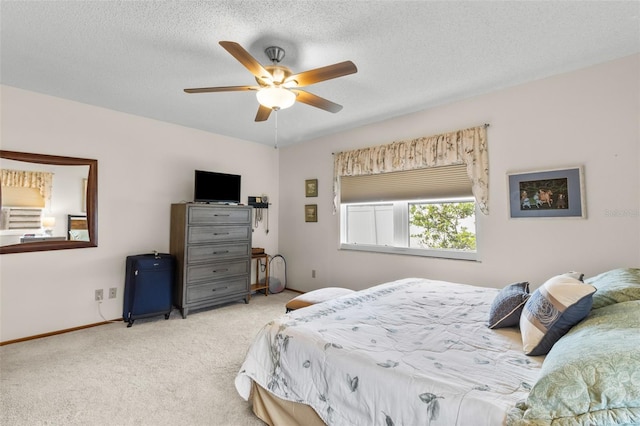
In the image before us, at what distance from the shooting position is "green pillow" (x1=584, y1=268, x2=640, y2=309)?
4.67ft

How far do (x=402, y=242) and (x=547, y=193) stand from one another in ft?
5.26

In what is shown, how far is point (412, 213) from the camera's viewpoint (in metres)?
3.77

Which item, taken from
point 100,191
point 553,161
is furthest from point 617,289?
point 100,191

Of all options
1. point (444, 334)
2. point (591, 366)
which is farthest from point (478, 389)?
point (444, 334)

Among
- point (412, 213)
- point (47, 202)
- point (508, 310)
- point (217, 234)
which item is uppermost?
point (47, 202)

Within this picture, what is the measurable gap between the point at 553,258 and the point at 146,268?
423cm

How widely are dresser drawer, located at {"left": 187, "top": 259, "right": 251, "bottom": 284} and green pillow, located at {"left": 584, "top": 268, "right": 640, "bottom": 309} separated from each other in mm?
3730

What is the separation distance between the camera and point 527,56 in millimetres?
2379

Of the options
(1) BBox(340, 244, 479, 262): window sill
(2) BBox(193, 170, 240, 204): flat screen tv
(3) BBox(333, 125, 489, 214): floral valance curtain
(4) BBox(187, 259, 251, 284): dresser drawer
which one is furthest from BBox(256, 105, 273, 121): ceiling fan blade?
(1) BBox(340, 244, 479, 262): window sill

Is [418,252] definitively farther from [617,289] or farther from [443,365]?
[443,365]

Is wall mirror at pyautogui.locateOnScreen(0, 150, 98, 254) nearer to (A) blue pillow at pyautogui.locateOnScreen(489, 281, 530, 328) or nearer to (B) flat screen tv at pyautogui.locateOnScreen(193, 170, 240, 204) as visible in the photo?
(B) flat screen tv at pyautogui.locateOnScreen(193, 170, 240, 204)

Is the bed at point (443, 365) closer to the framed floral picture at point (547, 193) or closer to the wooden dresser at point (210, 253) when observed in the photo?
the framed floral picture at point (547, 193)

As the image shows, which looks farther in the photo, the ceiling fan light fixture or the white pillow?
the ceiling fan light fixture

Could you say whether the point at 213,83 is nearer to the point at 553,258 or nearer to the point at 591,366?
the point at 591,366
